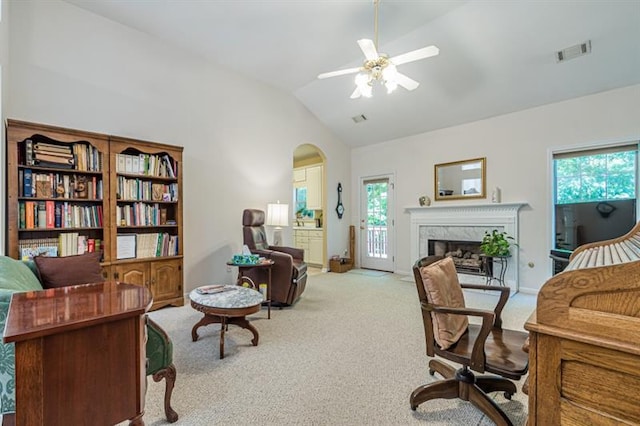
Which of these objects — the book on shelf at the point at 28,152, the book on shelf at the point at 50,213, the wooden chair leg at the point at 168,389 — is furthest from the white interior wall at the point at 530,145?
the book on shelf at the point at 28,152

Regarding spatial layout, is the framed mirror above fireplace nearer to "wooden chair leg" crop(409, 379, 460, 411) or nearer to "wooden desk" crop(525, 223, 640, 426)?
"wooden chair leg" crop(409, 379, 460, 411)

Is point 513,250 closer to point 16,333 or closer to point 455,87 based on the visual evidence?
point 455,87

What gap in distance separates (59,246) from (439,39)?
482 cm

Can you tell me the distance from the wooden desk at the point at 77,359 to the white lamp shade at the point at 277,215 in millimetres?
3440

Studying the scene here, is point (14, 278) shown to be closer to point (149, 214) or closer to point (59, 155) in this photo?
point (59, 155)

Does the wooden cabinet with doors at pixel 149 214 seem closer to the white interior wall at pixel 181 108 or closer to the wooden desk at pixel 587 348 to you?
the white interior wall at pixel 181 108

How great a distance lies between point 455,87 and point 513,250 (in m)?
2.59

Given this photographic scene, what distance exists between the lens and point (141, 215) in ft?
11.3

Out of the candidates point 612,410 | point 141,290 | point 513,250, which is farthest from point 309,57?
point 612,410

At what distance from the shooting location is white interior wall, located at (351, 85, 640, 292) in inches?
147

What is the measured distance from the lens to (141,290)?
1343 mm

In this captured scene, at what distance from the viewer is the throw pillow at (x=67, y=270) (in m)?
2.17

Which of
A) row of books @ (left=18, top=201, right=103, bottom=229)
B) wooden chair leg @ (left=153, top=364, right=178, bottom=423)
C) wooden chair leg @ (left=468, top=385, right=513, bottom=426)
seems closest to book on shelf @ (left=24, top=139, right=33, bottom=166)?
row of books @ (left=18, top=201, right=103, bottom=229)

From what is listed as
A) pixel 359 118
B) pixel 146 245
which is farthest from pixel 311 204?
pixel 146 245
